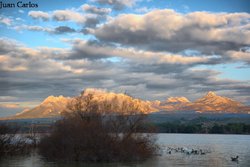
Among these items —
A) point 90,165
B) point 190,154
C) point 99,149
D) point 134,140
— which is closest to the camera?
point 90,165

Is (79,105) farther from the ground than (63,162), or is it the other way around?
(79,105)

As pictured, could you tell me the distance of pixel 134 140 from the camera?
63844 mm

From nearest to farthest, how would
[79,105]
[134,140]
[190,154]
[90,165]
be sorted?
[90,165]
[134,140]
[79,105]
[190,154]

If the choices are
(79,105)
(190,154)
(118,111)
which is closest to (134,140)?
(118,111)

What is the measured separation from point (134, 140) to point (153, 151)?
25.4 ft

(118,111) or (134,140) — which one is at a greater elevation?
(118,111)

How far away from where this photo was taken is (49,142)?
65.3 meters

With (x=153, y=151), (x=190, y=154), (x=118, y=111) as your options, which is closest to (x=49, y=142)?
(x=118, y=111)

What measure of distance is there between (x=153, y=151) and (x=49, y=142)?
18.6 m

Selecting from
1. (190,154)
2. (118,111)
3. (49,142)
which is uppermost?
(118,111)

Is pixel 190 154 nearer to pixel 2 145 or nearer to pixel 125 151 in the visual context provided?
pixel 125 151

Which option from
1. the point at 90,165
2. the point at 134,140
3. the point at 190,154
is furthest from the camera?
the point at 190,154

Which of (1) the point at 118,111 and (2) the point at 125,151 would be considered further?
(1) the point at 118,111

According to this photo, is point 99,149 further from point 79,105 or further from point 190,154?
point 190,154
